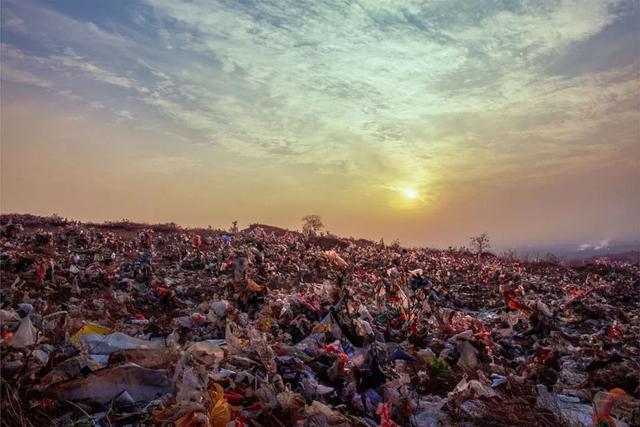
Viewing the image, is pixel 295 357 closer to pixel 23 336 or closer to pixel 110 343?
pixel 110 343

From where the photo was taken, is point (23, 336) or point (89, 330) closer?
point (23, 336)

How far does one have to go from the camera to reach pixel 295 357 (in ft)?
15.5

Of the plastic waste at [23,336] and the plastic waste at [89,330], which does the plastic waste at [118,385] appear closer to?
the plastic waste at [23,336]

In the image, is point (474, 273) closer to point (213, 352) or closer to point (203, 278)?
point (203, 278)

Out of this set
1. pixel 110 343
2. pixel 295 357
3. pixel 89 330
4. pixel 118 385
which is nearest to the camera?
pixel 118 385

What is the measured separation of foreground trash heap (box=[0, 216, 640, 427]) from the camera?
3.69 meters

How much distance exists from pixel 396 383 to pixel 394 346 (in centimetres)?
163

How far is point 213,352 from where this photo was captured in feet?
13.9

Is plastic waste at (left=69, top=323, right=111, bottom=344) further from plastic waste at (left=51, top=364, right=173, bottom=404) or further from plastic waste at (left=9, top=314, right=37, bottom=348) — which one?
plastic waste at (left=51, top=364, right=173, bottom=404)

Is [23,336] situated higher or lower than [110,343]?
higher

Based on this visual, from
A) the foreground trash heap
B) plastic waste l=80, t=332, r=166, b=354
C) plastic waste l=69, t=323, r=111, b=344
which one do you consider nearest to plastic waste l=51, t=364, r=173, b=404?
the foreground trash heap

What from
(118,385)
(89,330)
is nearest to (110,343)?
(89,330)

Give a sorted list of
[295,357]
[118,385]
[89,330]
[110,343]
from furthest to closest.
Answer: [89,330] < [110,343] < [295,357] < [118,385]

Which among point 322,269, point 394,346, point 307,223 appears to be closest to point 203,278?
point 322,269
